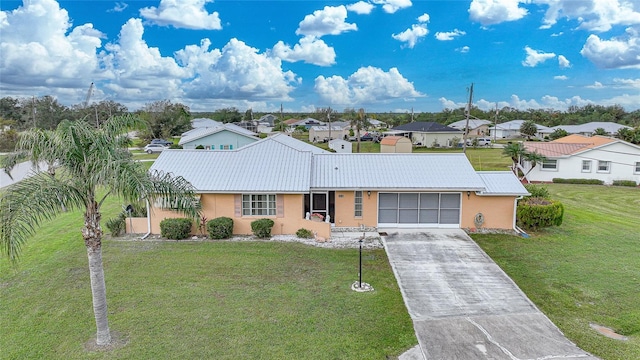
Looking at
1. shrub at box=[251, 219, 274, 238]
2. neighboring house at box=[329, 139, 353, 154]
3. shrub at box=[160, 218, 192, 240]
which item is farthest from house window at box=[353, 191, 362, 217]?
neighboring house at box=[329, 139, 353, 154]

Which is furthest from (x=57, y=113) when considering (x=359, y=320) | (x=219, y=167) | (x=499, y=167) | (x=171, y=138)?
(x=359, y=320)

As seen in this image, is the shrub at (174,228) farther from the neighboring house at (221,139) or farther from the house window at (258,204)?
the neighboring house at (221,139)

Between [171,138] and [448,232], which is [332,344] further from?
[171,138]

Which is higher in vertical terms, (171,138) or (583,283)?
(171,138)

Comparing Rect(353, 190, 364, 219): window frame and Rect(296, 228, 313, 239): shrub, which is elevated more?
Rect(353, 190, 364, 219): window frame

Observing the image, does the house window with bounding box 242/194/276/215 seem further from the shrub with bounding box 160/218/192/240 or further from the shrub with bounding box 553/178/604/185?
the shrub with bounding box 553/178/604/185

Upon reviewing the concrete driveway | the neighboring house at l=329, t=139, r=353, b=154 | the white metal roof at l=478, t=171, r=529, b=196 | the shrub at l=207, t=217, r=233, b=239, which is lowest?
the concrete driveway

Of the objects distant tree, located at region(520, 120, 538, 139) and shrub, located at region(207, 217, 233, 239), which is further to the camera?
distant tree, located at region(520, 120, 538, 139)
